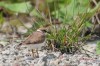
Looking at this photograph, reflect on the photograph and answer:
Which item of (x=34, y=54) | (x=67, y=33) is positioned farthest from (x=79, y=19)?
(x=34, y=54)

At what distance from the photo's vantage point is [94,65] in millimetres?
3248

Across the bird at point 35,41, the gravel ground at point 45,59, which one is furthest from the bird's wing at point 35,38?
the gravel ground at point 45,59

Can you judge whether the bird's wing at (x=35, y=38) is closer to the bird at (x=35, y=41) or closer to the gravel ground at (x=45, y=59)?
the bird at (x=35, y=41)

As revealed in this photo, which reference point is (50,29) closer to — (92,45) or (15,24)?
(92,45)

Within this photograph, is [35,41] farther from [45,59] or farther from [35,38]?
[45,59]

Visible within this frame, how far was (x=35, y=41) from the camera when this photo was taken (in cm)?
335

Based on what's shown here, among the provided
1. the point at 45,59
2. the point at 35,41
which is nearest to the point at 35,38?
the point at 35,41

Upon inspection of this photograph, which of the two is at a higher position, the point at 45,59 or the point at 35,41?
the point at 35,41

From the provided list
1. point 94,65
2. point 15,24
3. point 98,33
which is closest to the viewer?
point 94,65

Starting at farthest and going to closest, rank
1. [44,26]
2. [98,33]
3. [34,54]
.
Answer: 1. [98,33]
2. [44,26]
3. [34,54]

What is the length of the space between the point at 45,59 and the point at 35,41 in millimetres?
168

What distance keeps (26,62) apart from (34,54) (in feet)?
0.54

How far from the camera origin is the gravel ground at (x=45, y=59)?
3.29 metres

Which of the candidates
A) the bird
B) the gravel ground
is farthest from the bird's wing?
the gravel ground
